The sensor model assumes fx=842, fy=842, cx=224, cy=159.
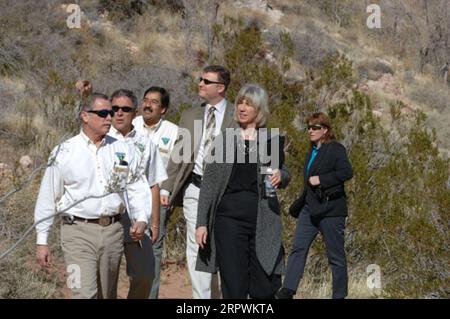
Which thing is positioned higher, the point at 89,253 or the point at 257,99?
the point at 257,99

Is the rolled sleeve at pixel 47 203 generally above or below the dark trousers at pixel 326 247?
above

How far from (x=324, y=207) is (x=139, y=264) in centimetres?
189

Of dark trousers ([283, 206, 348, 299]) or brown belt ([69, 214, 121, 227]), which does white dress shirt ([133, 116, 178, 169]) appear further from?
brown belt ([69, 214, 121, 227])

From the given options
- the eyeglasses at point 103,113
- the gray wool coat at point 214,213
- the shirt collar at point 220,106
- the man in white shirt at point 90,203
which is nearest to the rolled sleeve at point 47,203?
the man in white shirt at point 90,203

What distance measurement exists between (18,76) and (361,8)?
1735cm

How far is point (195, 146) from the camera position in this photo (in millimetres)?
5863

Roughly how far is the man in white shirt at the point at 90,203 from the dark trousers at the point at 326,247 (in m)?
2.01

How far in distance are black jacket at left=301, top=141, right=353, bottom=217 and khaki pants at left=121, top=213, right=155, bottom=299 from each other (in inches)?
68.6

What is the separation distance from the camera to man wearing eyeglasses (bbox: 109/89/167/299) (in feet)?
16.9

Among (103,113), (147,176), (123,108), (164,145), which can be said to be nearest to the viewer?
(103,113)

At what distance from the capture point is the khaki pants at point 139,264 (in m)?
5.09

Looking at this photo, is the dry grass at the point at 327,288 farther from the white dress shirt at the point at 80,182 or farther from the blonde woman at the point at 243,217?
the white dress shirt at the point at 80,182

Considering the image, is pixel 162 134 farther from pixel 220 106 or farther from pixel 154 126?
pixel 220 106

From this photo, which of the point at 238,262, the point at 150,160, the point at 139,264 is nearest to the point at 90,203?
the point at 139,264
